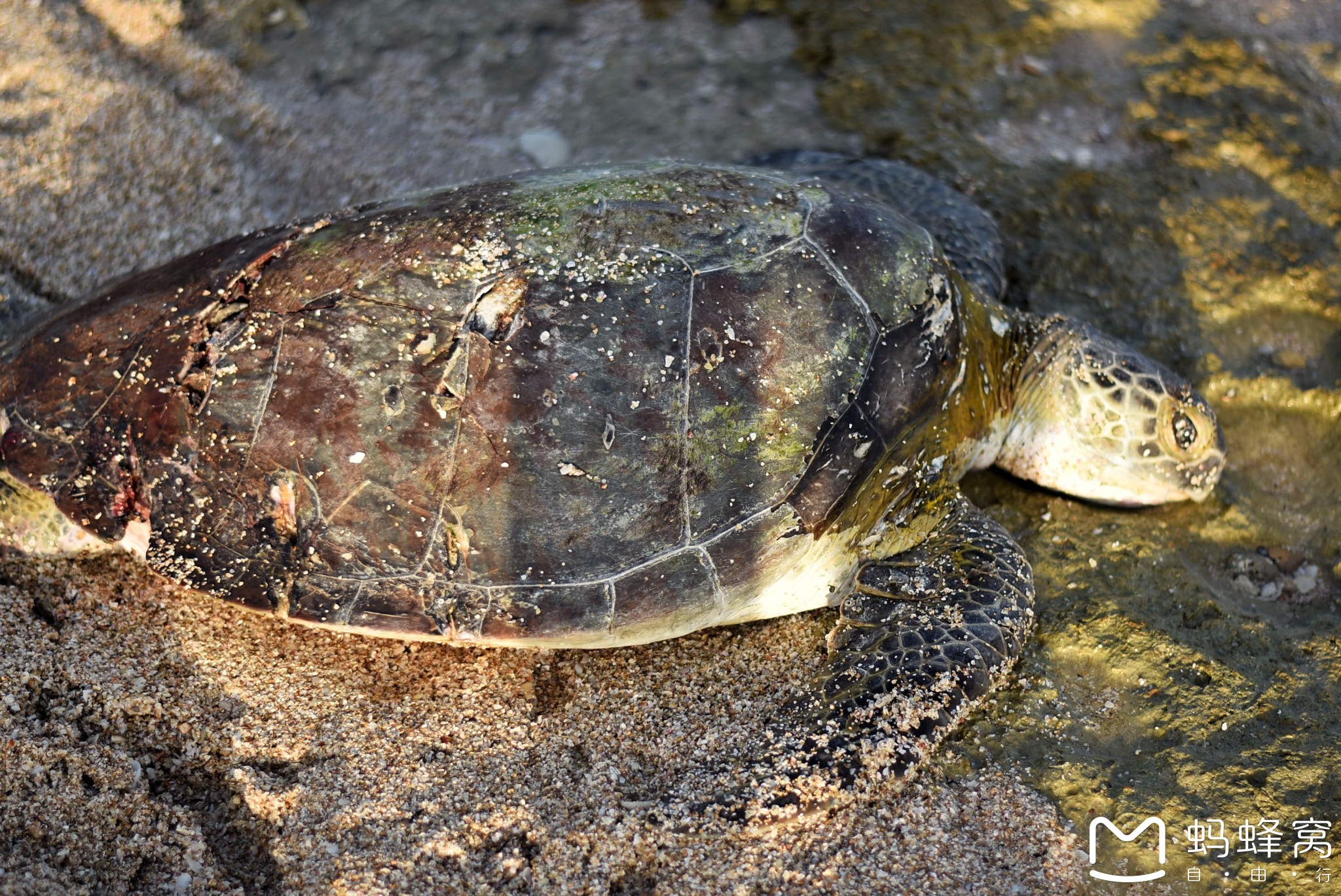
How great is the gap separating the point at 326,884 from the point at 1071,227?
3.47 meters

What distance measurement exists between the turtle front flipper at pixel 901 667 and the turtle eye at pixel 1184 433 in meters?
0.70

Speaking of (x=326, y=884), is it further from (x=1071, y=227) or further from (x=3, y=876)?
(x=1071, y=227)

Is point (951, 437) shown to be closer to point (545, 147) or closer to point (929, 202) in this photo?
point (929, 202)

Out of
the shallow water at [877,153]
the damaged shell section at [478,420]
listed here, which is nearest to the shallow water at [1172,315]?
the shallow water at [877,153]

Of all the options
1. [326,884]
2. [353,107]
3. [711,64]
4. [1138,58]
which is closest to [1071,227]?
[1138,58]

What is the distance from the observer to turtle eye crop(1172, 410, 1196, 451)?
9.79 feet

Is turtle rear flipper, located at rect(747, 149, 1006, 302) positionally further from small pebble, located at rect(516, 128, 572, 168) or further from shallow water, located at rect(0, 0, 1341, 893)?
small pebble, located at rect(516, 128, 572, 168)

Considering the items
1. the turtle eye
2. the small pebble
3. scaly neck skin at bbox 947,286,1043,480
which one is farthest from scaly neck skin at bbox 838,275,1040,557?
the small pebble

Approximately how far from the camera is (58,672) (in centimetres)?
238

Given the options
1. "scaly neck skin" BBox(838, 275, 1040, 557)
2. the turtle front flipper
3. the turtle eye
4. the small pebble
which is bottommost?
the turtle front flipper

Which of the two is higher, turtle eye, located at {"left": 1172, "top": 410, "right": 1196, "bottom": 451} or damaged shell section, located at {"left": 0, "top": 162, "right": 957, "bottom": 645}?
damaged shell section, located at {"left": 0, "top": 162, "right": 957, "bottom": 645}

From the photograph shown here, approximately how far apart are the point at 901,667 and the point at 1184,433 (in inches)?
51.8

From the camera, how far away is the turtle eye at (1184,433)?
2984 millimetres

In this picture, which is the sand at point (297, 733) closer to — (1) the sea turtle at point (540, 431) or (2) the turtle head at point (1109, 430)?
(1) the sea turtle at point (540, 431)
